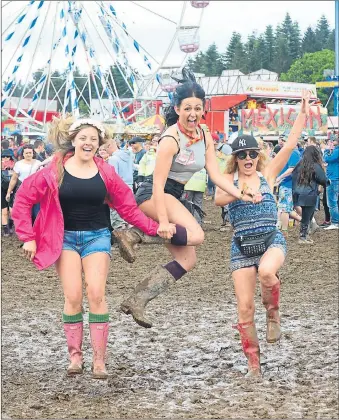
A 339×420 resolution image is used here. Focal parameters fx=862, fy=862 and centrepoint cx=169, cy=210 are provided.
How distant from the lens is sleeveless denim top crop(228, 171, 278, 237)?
5656 mm

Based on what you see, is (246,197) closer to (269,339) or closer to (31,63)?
(269,339)

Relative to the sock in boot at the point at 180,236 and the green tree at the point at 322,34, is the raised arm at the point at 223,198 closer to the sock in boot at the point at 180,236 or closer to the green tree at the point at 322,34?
the sock in boot at the point at 180,236

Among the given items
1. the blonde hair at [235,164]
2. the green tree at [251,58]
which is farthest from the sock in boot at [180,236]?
the green tree at [251,58]

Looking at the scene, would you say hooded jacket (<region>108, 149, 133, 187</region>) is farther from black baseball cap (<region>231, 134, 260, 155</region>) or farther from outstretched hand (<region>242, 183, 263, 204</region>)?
outstretched hand (<region>242, 183, 263, 204</region>)

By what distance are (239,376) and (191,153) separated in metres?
1.75

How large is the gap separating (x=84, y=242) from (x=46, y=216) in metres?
0.29

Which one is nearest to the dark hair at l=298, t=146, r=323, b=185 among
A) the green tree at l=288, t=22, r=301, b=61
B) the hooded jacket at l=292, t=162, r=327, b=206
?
the hooded jacket at l=292, t=162, r=327, b=206

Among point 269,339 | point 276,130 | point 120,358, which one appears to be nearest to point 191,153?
point 269,339

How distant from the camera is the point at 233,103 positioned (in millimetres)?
38812

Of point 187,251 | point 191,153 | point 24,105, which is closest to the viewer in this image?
point 191,153

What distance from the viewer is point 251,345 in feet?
19.5

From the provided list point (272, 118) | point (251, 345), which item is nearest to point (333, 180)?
point (251, 345)

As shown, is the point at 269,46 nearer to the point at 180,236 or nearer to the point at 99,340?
the point at 99,340

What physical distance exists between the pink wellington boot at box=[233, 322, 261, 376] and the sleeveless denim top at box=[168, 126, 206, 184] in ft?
3.99
